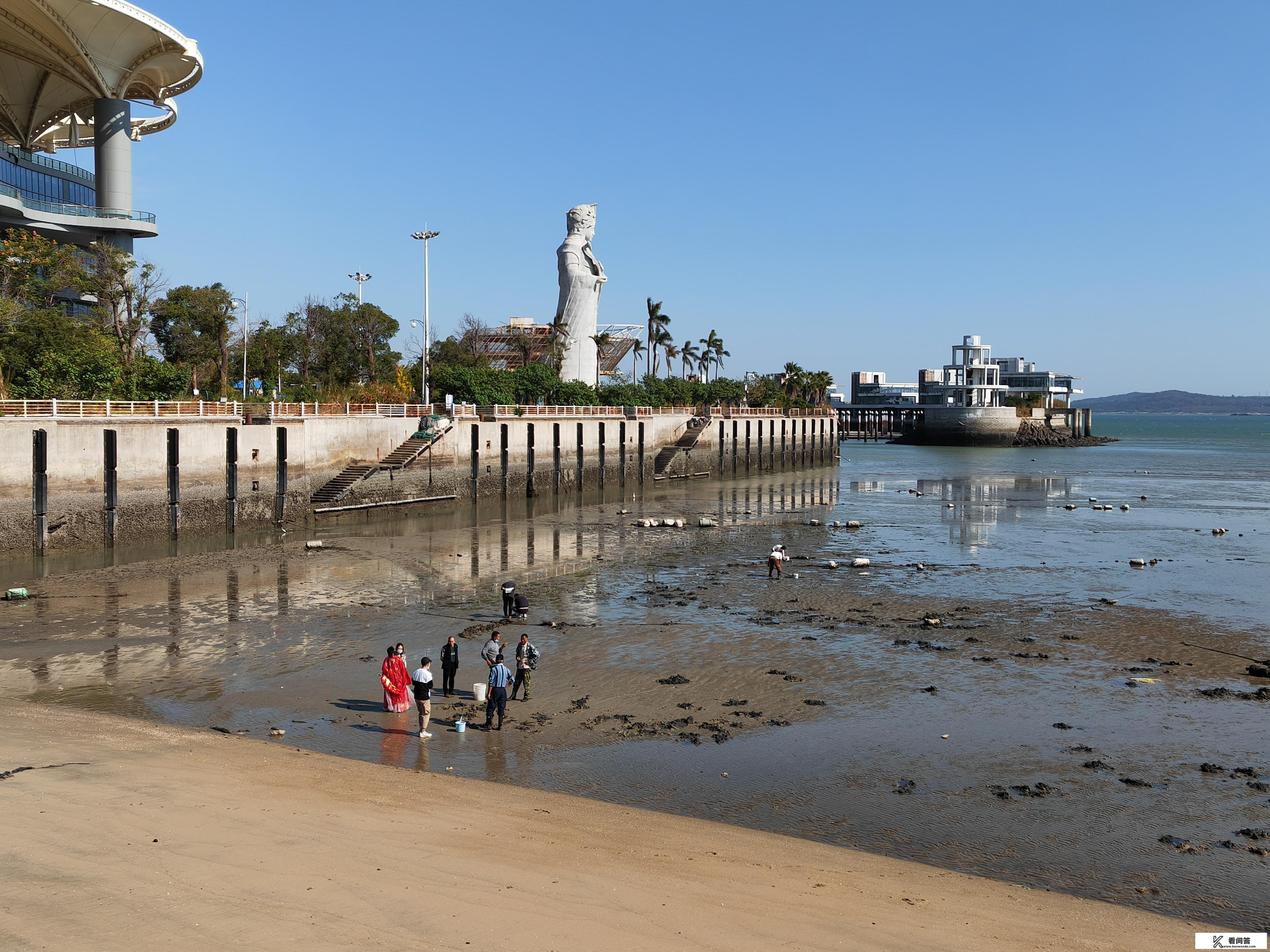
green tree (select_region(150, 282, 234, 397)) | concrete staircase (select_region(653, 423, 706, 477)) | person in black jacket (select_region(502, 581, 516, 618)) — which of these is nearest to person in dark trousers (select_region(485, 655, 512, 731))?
person in black jacket (select_region(502, 581, 516, 618))

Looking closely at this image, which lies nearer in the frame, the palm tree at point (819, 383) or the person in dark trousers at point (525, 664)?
the person in dark trousers at point (525, 664)

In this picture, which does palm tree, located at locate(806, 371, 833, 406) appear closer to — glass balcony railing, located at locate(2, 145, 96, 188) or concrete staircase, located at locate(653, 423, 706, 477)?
concrete staircase, located at locate(653, 423, 706, 477)

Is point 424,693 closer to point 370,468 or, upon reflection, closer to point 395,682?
point 395,682

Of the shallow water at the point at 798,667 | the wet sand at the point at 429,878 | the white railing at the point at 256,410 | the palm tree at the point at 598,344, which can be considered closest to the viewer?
the wet sand at the point at 429,878

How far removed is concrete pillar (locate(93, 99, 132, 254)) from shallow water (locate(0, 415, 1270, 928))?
4455cm

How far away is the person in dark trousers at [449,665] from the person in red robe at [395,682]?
3.66 feet

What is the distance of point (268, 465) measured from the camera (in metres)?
46.7

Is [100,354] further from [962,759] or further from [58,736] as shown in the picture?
[962,759]

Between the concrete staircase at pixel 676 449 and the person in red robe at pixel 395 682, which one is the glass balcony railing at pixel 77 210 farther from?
the person in red robe at pixel 395 682

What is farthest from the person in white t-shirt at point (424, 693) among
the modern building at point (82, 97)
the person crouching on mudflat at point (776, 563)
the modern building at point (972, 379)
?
the modern building at point (972, 379)

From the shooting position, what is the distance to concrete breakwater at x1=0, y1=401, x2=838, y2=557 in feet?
122

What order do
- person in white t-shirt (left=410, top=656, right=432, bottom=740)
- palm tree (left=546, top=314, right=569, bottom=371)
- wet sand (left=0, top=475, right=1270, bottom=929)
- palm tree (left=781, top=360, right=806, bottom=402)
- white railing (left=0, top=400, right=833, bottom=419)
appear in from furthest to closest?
palm tree (left=781, top=360, right=806, bottom=402) → palm tree (left=546, top=314, right=569, bottom=371) → white railing (left=0, top=400, right=833, bottom=419) → person in white t-shirt (left=410, top=656, right=432, bottom=740) → wet sand (left=0, top=475, right=1270, bottom=929)

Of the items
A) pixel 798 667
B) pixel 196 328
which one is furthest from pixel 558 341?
pixel 798 667

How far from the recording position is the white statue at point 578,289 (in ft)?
335
